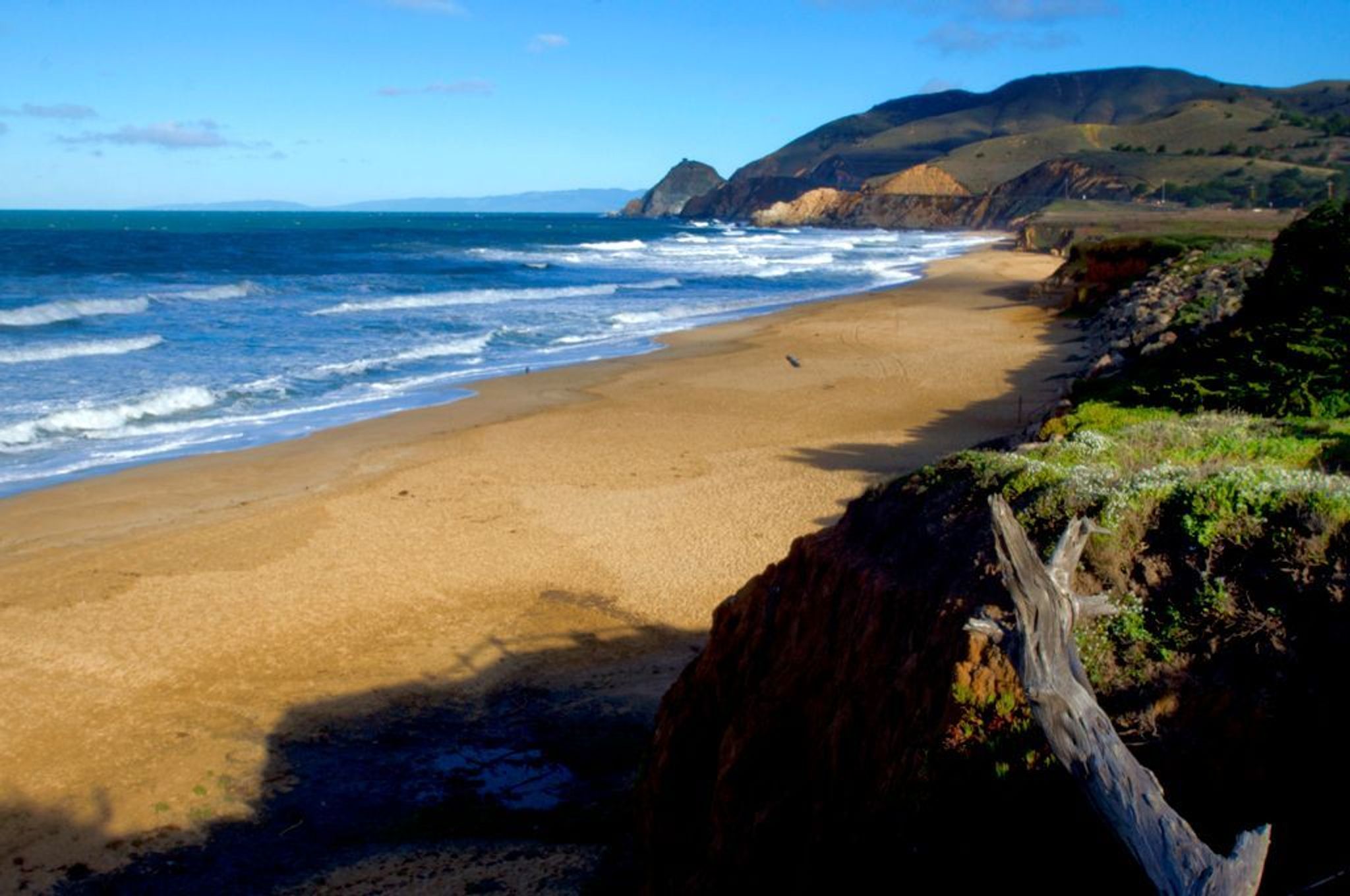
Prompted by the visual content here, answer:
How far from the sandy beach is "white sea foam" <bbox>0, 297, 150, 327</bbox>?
20770mm

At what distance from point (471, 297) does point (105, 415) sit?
24.4m

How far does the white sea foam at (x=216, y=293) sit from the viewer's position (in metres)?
41.5

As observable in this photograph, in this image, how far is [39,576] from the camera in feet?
38.2

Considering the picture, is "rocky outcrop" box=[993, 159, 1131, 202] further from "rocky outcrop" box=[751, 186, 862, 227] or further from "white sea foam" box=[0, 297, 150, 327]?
"white sea foam" box=[0, 297, 150, 327]

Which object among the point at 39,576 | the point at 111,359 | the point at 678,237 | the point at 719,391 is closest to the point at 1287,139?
the point at 678,237

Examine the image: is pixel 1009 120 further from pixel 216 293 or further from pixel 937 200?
pixel 216 293

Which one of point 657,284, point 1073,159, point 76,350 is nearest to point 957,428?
point 76,350

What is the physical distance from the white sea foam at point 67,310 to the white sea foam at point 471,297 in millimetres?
6815

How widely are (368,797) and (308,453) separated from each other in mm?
10482

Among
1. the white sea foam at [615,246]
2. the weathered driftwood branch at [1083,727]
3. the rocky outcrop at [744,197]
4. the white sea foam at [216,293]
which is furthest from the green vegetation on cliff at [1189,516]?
the rocky outcrop at [744,197]

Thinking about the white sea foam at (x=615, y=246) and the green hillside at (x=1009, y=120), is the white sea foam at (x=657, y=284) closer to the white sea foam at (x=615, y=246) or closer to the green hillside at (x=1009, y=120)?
the white sea foam at (x=615, y=246)

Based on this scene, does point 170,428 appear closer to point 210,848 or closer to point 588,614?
point 588,614

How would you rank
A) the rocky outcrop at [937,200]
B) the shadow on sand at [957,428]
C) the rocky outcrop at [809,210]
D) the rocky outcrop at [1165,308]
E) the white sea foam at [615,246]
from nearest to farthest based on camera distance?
the shadow on sand at [957,428] → the rocky outcrop at [1165,308] → the white sea foam at [615,246] → the rocky outcrop at [937,200] → the rocky outcrop at [809,210]

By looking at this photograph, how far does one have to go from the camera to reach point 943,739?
4.36 m
